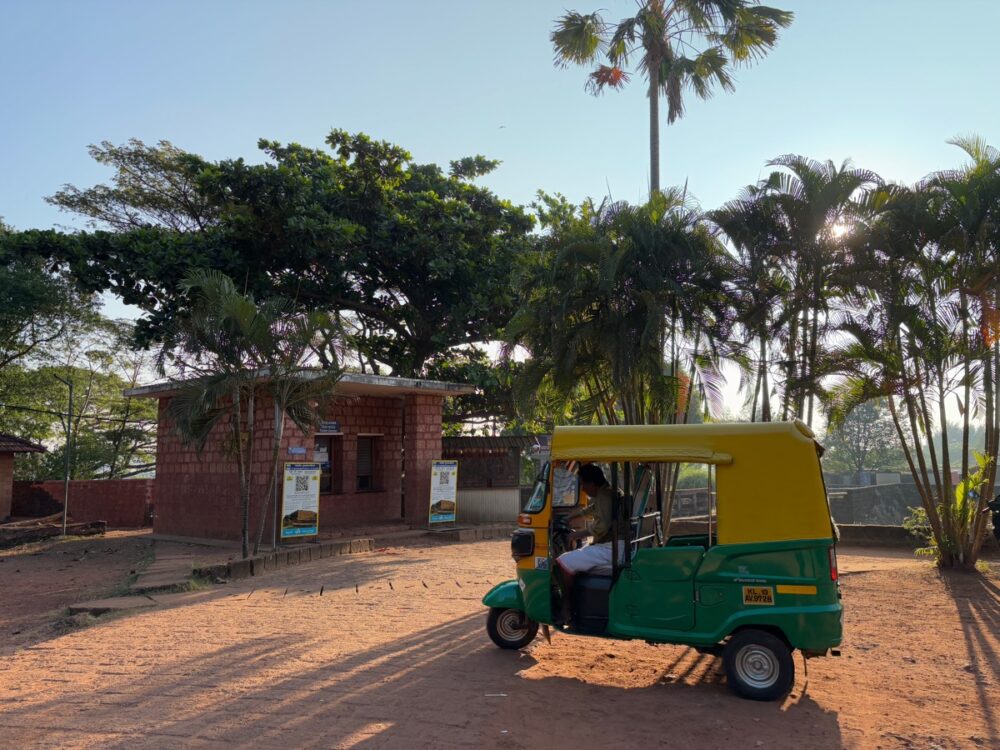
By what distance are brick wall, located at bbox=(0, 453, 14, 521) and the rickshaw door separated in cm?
2505

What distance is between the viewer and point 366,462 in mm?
19109

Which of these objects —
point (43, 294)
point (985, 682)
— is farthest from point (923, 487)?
point (43, 294)

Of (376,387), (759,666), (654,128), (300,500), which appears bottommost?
(759,666)

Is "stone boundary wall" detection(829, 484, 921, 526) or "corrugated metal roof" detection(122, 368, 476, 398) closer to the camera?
"corrugated metal roof" detection(122, 368, 476, 398)

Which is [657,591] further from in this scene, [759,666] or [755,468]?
[755,468]

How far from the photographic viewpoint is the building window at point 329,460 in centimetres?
1797

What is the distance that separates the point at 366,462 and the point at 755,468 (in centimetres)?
1425

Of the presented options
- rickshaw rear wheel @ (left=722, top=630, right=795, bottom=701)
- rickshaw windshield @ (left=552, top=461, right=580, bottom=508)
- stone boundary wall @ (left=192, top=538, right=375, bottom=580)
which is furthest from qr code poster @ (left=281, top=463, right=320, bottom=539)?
rickshaw rear wheel @ (left=722, top=630, right=795, bottom=701)

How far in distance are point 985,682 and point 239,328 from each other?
1041cm

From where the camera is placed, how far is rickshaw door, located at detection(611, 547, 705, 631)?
595 centimetres

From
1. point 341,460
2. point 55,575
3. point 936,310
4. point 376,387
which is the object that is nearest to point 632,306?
point 936,310

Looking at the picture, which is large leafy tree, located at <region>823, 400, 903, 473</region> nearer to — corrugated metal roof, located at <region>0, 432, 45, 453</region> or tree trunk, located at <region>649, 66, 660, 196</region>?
tree trunk, located at <region>649, 66, 660, 196</region>

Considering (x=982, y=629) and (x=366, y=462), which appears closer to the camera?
(x=982, y=629)

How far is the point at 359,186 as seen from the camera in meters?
20.8
